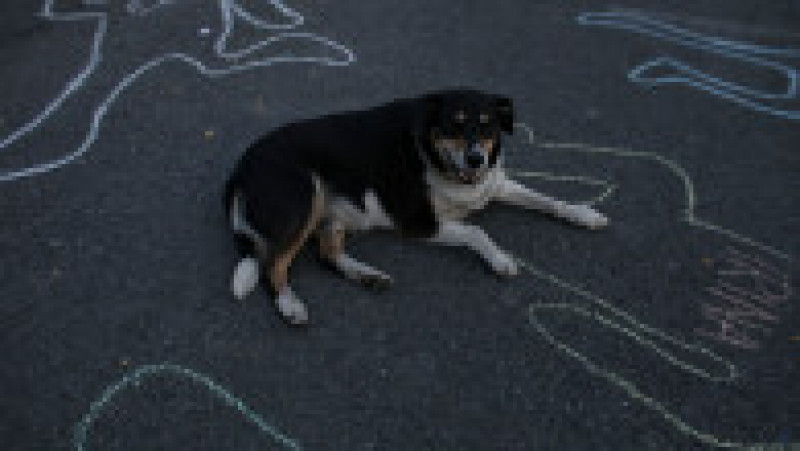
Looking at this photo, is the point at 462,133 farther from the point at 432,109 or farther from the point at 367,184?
the point at 367,184

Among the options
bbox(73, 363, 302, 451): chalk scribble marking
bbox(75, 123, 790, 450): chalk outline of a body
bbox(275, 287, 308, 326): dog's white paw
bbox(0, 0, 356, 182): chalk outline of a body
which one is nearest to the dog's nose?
bbox(75, 123, 790, 450): chalk outline of a body

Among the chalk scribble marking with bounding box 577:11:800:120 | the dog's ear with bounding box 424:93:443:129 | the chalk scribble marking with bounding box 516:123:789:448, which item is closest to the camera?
the chalk scribble marking with bounding box 516:123:789:448

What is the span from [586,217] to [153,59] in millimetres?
3999

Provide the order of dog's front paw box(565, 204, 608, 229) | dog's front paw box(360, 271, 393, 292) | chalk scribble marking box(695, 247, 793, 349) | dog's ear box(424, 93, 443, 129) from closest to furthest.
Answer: chalk scribble marking box(695, 247, 793, 349) < dog's ear box(424, 93, 443, 129) < dog's front paw box(360, 271, 393, 292) < dog's front paw box(565, 204, 608, 229)

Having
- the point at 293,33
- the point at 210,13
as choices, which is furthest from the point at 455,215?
the point at 210,13

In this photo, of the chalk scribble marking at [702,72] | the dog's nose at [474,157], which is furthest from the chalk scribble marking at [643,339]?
the chalk scribble marking at [702,72]

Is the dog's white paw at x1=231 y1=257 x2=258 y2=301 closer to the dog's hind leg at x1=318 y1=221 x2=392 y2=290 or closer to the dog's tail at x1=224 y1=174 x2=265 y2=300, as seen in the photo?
the dog's tail at x1=224 y1=174 x2=265 y2=300

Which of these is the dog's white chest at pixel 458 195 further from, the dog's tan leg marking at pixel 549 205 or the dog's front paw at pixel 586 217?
the dog's front paw at pixel 586 217

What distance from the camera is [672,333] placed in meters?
3.68

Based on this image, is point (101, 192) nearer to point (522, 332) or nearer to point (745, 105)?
point (522, 332)

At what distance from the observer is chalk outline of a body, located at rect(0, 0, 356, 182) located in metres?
5.31

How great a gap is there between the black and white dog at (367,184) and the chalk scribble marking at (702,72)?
191cm

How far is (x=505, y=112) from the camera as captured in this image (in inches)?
162

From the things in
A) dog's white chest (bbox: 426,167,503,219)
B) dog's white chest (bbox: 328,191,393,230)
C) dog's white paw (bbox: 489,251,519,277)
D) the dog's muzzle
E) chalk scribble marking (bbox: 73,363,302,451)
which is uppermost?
the dog's muzzle
